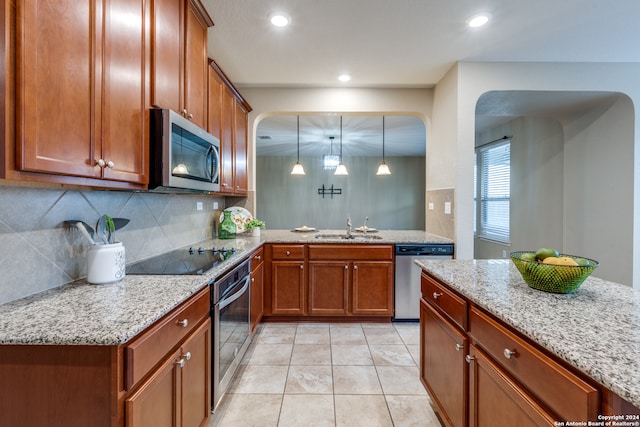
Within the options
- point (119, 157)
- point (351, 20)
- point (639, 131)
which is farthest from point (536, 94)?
point (119, 157)

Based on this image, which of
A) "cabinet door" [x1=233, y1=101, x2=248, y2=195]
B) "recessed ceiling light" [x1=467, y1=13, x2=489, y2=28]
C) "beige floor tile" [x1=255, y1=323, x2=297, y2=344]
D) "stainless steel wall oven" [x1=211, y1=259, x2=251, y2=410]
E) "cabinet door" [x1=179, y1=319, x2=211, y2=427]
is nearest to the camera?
"cabinet door" [x1=179, y1=319, x2=211, y2=427]

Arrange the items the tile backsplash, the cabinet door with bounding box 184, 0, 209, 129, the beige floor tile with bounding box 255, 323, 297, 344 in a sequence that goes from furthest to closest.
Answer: the beige floor tile with bounding box 255, 323, 297, 344 < the cabinet door with bounding box 184, 0, 209, 129 < the tile backsplash

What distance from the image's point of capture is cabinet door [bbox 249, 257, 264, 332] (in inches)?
98.6

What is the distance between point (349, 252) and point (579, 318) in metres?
2.13

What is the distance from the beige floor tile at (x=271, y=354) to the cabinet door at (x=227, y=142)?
1.37 m

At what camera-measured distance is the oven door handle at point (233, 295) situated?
1.68 metres

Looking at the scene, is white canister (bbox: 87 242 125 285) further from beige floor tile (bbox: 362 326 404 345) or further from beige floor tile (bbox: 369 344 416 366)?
beige floor tile (bbox: 362 326 404 345)

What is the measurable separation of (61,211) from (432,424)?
2.18 m

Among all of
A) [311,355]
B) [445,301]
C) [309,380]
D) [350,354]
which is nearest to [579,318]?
[445,301]

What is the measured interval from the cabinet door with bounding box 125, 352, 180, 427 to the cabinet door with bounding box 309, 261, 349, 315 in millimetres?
1906

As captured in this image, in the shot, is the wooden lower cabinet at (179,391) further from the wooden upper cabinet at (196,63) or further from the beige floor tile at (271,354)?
the wooden upper cabinet at (196,63)

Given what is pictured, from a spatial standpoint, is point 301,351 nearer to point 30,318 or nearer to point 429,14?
point 30,318

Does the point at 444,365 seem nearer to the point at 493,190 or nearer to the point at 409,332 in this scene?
the point at 409,332

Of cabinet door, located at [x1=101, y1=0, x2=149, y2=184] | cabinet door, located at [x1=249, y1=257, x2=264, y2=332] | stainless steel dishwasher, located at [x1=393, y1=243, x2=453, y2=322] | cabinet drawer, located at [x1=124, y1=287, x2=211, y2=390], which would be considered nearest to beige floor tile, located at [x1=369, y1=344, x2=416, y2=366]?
stainless steel dishwasher, located at [x1=393, y1=243, x2=453, y2=322]
